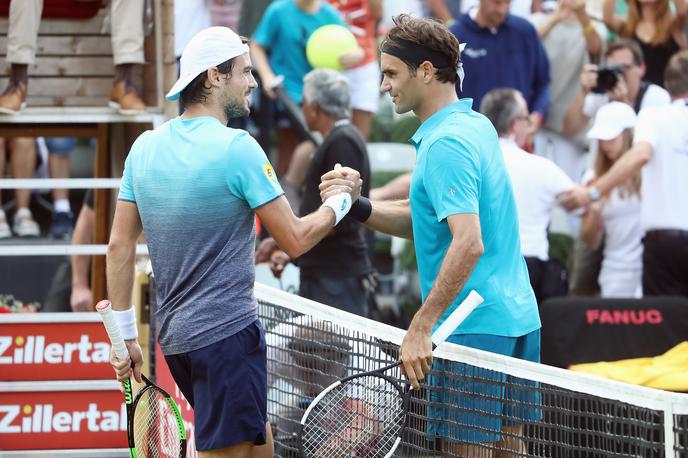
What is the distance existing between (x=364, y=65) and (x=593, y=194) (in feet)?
7.15

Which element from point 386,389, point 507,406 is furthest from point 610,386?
point 386,389

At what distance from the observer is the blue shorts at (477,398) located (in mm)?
4145

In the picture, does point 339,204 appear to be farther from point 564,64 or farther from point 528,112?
point 564,64

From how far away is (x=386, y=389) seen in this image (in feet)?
14.3

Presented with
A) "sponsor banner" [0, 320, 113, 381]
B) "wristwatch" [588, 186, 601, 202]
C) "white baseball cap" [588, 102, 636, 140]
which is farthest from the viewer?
"white baseball cap" [588, 102, 636, 140]

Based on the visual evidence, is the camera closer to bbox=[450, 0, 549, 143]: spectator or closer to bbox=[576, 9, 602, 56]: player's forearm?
bbox=[450, 0, 549, 143]: spectator

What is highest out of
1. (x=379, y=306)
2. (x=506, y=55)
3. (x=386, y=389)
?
(x=506, y=55)

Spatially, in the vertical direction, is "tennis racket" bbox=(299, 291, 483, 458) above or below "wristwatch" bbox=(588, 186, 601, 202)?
below

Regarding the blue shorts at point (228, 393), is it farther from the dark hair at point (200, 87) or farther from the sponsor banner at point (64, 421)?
the sponsor banner at point (64, 421)

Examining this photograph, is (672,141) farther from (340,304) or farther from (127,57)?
(127,57)

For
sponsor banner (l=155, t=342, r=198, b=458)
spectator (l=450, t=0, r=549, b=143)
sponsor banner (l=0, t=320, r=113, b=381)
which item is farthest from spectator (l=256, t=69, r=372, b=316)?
spectator (l=450, t=0, r=549, b=143)

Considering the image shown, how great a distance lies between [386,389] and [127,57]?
10.8ft

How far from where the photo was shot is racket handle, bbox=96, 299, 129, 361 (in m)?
4.36

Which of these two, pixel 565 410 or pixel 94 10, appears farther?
pixel 94 10
